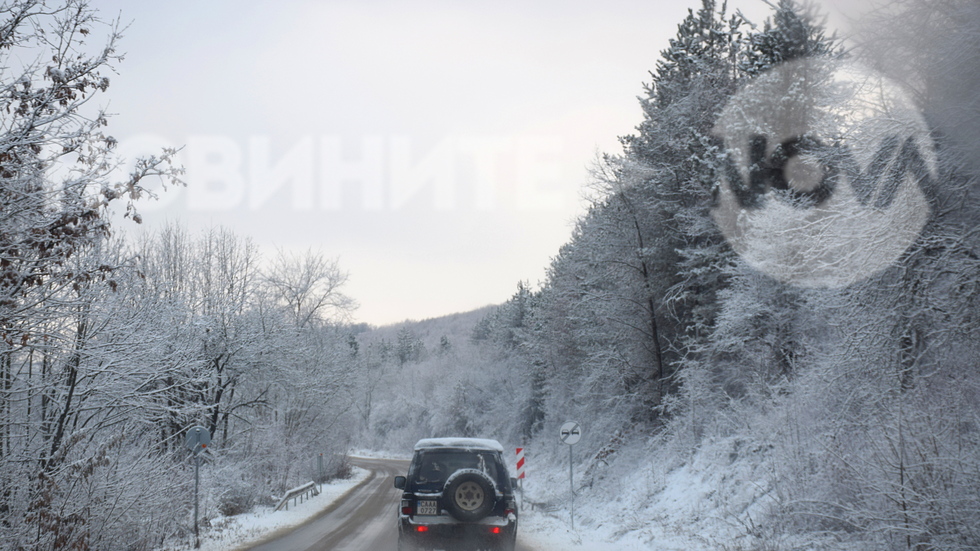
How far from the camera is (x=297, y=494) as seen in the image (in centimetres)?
2286

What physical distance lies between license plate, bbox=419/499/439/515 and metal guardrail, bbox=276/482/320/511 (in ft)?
45.8

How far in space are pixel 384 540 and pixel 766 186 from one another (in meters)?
14.3

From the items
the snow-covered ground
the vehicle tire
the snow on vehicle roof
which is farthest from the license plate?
the snow-covered ground

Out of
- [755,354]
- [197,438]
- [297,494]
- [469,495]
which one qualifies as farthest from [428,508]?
[297,494]

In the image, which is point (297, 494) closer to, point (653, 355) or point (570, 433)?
point (570, 433)

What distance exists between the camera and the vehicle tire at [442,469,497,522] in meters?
9.26

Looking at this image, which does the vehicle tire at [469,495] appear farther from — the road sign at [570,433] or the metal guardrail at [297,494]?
the metal guardrail at [297,494]

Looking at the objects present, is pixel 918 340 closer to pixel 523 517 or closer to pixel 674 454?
pixel 674 454

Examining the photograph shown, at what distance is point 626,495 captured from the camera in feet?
59.1

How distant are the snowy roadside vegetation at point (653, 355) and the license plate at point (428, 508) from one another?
5085mm

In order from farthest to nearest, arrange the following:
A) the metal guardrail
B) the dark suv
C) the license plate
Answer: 1. the metal guardrail
2. the license plate
3. the dark suv

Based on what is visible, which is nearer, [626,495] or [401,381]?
[626,495]

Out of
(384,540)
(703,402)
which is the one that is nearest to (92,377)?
(384,540)

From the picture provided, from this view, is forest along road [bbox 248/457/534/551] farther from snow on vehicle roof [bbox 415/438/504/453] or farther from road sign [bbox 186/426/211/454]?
snow on vehicle roof [bbox 415/438/504/453]
